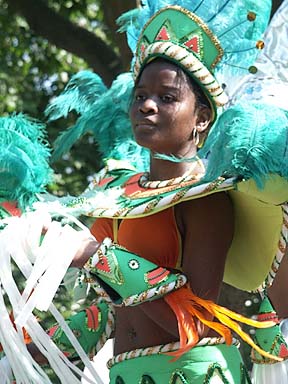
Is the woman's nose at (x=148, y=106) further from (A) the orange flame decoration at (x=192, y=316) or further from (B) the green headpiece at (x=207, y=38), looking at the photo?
(A) the orange flame decoration at (x=192, y=316)

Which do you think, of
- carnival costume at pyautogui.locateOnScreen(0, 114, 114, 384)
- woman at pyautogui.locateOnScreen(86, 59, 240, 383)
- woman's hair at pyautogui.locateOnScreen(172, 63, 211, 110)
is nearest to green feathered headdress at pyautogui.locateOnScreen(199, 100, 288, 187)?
woman at pyautogui.locateOnScreen(86, 59, 240, 383)

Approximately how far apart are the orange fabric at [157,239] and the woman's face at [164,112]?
221 mm

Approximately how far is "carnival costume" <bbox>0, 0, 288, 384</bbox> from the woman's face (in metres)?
0.06

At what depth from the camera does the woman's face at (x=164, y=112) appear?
3291mm

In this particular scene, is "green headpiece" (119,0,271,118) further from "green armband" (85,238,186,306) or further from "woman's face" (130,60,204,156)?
"green armband" (85,238,186,306)

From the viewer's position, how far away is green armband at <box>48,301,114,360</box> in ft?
12.0

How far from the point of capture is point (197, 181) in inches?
127

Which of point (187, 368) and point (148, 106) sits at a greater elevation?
point (148, 106)

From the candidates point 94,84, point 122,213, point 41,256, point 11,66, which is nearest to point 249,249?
point 122,213

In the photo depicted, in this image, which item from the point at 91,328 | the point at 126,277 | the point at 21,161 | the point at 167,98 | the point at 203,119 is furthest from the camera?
the point at 91,328

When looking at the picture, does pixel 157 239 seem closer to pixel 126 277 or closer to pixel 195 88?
pixel 126 277

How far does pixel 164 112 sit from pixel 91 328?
84cm

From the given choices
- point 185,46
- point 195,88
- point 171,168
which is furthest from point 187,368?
point 185,46

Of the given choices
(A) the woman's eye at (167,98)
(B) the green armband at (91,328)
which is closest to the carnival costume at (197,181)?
(A) the woman's eye at (167,98)
